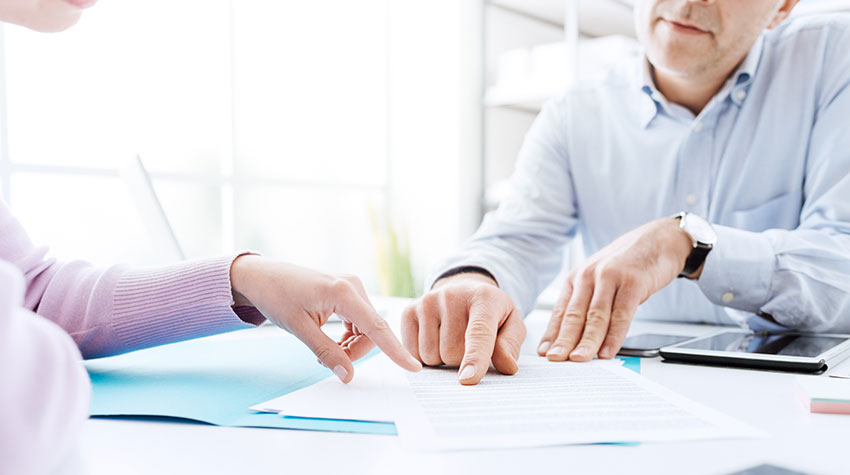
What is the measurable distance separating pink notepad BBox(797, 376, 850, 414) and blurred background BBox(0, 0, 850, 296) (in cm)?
197

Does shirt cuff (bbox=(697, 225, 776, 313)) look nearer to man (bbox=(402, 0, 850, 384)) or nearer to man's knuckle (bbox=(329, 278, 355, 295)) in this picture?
man (bbox=(402, 0, 850, 384))

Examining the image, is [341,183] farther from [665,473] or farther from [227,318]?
[665,473]

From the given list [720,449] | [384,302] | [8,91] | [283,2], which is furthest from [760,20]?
[283,2]

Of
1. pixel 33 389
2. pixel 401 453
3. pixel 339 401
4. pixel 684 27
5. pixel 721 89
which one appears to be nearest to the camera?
pixel 33 389

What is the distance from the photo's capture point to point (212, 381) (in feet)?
2.10

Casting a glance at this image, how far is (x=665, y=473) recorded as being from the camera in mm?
384

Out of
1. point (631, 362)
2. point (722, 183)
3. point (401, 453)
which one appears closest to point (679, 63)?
point (722, 183)

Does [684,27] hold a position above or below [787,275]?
above

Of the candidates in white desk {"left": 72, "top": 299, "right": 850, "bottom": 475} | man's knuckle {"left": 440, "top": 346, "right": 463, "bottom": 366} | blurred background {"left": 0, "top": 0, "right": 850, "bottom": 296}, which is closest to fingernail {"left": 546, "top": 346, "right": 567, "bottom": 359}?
man's knuckle {"left": 440, "top": 346, "right": 463, "bottom": 366}

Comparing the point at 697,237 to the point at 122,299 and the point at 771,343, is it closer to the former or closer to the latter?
the point at 771,343

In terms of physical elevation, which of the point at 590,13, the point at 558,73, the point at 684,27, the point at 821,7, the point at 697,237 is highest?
the point at 590,13

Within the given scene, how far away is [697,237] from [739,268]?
3.2 inches

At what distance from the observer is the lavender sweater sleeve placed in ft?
2.37

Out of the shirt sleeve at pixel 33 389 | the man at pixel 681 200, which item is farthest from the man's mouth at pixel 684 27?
the shirt sleeve at pixel 33 389
